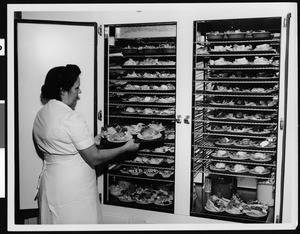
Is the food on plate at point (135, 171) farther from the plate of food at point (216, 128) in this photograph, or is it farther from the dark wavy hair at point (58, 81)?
the dark wavy hair at point (58, 81)

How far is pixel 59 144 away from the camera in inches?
114

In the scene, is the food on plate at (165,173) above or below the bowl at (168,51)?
below

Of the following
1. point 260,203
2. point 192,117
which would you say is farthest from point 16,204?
point 260,203

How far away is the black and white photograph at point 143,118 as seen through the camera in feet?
9.99

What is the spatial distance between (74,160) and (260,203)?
6.33 feet

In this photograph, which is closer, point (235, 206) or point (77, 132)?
point (77, 132)

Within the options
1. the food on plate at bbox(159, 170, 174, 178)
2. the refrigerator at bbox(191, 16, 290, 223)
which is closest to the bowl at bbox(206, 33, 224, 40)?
the refrigerator at bbox(191, 16, 290, 223)

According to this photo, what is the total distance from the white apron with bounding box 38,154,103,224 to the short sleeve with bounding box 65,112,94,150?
6.0 inches

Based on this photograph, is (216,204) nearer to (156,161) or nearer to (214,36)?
(156,161)

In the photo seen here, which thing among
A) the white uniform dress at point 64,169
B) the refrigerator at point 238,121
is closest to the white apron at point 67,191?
the white uniform dress at point 64,169

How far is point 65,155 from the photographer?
2961 mm

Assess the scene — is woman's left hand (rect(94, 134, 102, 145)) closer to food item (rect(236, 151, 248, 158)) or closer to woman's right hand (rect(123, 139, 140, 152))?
woman's right hand (rect(123, 139, 140, 152))

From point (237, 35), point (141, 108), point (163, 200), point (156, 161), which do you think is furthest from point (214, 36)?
point (163, 200)

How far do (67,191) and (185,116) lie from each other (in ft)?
4.14
